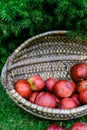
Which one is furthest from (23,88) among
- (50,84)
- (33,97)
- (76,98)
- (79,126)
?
(79,126)

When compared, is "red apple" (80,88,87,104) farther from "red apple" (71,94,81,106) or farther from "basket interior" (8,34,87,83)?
"basket interior" (8,34,87,83)

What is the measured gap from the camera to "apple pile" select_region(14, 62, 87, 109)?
246cm

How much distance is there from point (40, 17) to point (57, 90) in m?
0.55

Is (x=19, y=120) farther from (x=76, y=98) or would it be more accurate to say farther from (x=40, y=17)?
(x=40, y=17)

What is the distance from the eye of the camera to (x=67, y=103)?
245 cm

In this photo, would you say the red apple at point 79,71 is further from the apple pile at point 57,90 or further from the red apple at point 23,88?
the red apple at point 23,88

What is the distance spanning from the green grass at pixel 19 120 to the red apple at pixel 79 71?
0.29m

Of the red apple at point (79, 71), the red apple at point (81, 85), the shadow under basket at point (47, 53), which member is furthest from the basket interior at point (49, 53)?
the red apple at point (81, 85)

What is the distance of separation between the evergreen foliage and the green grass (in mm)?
550

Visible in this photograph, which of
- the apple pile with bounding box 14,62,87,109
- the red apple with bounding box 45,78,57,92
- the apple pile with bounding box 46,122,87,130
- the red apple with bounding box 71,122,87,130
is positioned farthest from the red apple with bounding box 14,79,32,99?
the red apple with bounding box 71,122,87,130

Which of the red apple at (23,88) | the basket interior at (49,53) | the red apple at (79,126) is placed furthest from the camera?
the basket interior at (49,53)

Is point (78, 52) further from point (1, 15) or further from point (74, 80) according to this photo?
point (1, 15)

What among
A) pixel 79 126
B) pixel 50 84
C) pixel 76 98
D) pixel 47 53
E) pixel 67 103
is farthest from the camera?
pixel 47 53

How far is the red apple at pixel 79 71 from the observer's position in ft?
8.73
